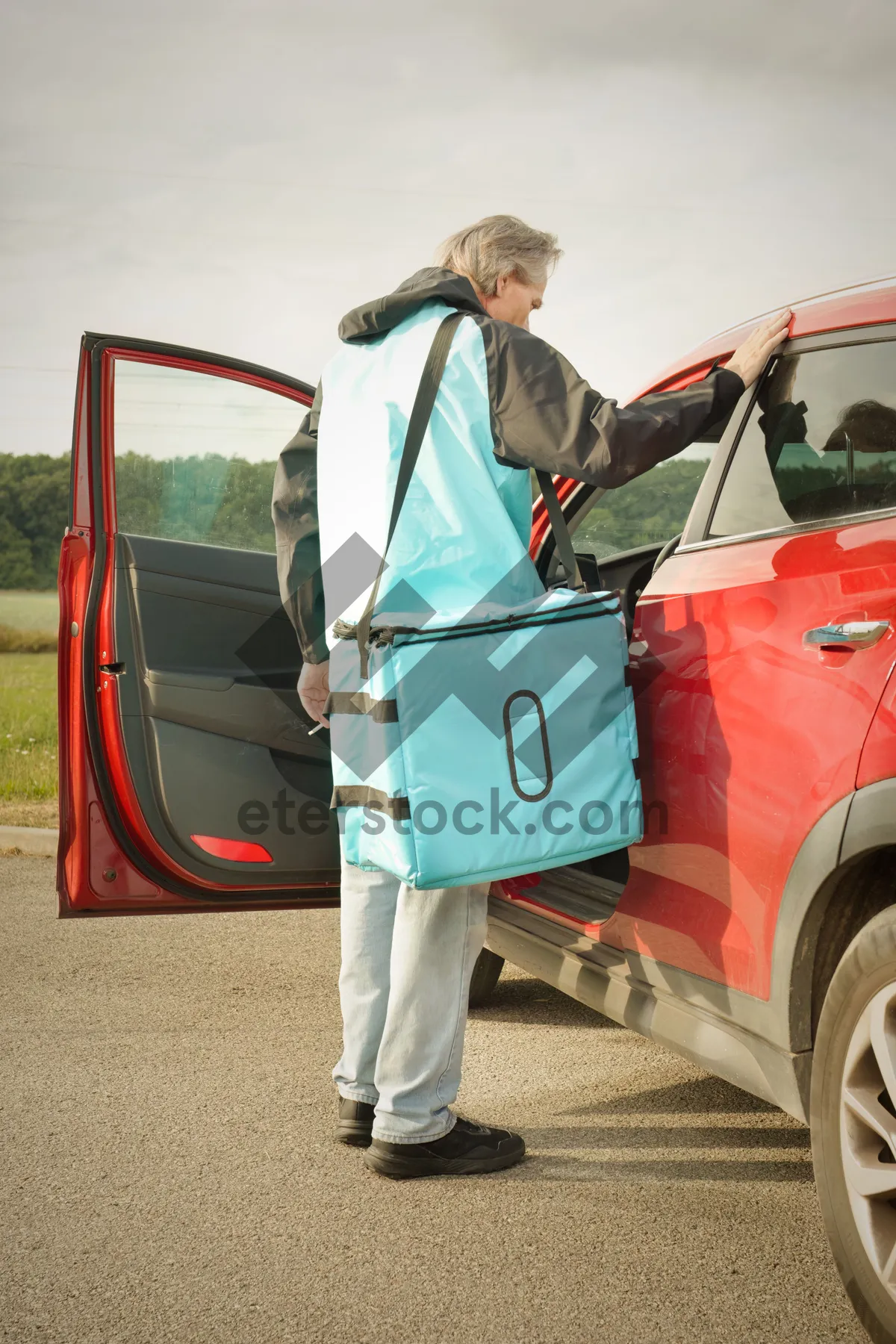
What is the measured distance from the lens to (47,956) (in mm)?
4238

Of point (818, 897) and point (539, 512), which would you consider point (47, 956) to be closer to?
point (539, 512)

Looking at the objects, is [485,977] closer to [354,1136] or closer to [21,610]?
[354,1136]

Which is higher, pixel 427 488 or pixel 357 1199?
pixel 427 488

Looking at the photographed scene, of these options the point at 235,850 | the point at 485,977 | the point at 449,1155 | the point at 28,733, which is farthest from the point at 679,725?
the point at 28,733

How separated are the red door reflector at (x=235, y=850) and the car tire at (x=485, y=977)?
79cm

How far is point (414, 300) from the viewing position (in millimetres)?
2375

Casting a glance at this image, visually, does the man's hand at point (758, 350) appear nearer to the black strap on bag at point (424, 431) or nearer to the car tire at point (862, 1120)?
the black strap on bag at point (424, 431)

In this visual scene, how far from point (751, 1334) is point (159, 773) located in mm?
1933

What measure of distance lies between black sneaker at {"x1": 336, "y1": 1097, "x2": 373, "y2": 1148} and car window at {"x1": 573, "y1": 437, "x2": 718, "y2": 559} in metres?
Result: 1.40

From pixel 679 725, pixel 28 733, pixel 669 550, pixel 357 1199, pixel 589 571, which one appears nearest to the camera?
pixel 679 725

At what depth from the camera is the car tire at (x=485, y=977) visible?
3.63m

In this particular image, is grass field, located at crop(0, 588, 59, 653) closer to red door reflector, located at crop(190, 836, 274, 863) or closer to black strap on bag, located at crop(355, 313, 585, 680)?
red door reflector, located at crop(190, 836, 274, 863)

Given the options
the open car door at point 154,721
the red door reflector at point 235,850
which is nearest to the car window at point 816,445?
the open car door at point 154,721

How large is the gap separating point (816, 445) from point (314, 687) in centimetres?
125
